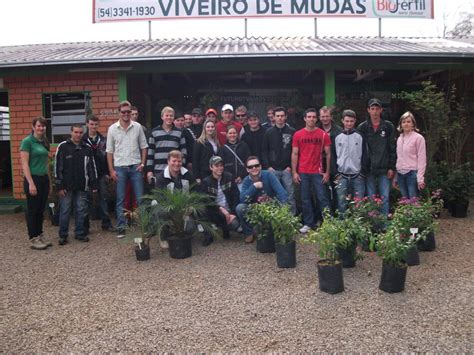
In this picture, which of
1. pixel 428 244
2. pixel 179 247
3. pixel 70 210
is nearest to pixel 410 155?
pixel 428 244

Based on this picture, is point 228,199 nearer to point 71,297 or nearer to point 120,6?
point 71,297

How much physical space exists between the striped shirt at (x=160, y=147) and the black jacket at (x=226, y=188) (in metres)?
0.77

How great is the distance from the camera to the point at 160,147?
6.30 meters

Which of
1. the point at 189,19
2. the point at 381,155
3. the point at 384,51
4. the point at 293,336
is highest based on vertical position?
the point at 189,19

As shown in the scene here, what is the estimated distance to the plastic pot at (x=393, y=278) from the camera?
13.3ft

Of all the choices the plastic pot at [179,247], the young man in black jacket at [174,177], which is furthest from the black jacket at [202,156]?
the plastic pot at [179,247]

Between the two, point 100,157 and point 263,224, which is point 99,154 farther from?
point 263,224

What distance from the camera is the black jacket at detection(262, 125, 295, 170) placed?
6.29m

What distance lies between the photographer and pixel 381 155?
5.83 metres

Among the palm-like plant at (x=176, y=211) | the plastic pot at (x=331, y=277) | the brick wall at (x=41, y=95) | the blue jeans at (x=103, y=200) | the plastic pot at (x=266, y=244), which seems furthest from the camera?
the brick wall at (x=41, y=95)

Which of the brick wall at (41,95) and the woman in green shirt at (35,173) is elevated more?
the brick wall at (41,95)

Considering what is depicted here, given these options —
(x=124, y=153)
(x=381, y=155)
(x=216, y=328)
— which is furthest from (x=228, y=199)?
(x=216, y=328)

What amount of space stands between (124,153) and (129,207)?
1.14 metres

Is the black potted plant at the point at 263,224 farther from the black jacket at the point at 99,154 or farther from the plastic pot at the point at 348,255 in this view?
the black jacket at the point at 99,154
